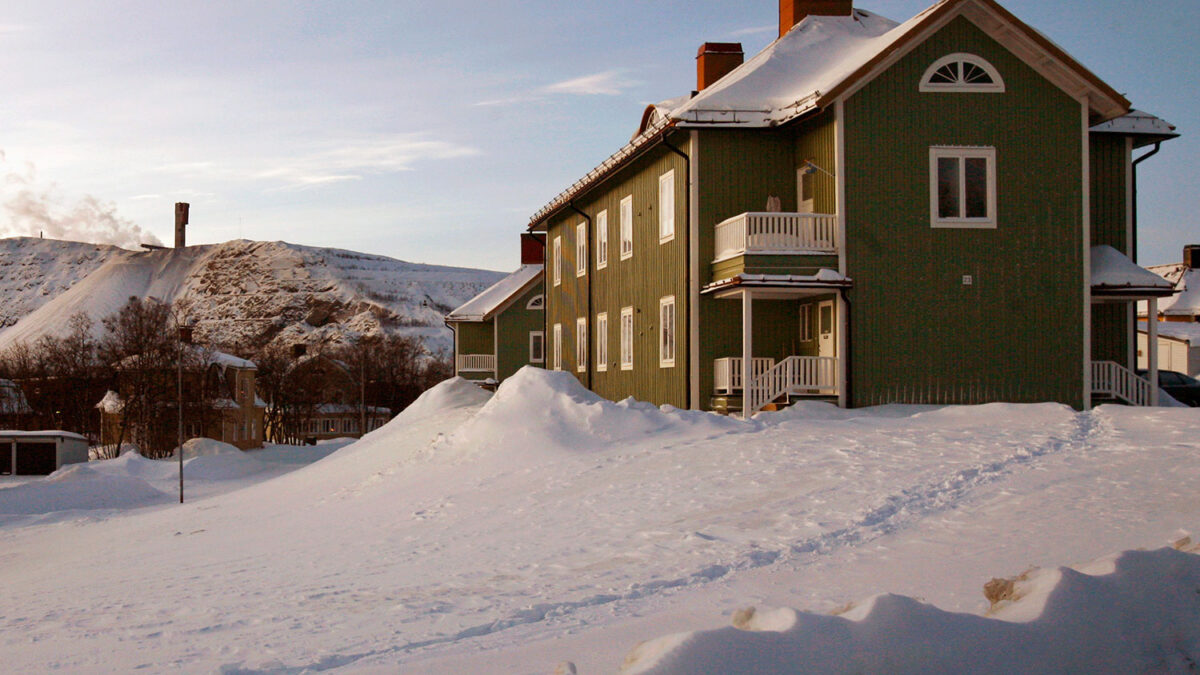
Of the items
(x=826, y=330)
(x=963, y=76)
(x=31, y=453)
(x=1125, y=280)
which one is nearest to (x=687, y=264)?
(x=826, y=330)

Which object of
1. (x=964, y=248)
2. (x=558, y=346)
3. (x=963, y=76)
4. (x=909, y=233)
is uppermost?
(x=963, y=76)

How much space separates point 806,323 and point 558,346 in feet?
43.7

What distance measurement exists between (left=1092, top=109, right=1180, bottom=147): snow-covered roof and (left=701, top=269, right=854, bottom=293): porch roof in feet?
24.7

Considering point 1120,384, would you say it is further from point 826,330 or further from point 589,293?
point 589,293

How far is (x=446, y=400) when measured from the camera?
2948 centimetres

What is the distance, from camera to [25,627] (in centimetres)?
1058

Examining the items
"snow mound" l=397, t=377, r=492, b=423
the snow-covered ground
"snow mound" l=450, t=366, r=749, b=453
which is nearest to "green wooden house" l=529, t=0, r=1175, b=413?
the snow-covered ground

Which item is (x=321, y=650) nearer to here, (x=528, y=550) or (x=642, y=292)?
(x=528, y=550)

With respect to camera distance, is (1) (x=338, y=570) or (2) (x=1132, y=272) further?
(2) (x=1132, y=272)

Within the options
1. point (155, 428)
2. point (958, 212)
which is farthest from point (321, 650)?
point (155, 428)

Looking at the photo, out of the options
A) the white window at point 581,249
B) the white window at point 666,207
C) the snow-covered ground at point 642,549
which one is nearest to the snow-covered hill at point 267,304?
the white window at point 581,249

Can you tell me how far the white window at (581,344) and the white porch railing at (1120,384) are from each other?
44.2 ft

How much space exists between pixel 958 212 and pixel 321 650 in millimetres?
16642

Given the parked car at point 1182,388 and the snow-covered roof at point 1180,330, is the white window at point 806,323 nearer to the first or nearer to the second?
the parked car at point 1182,388
